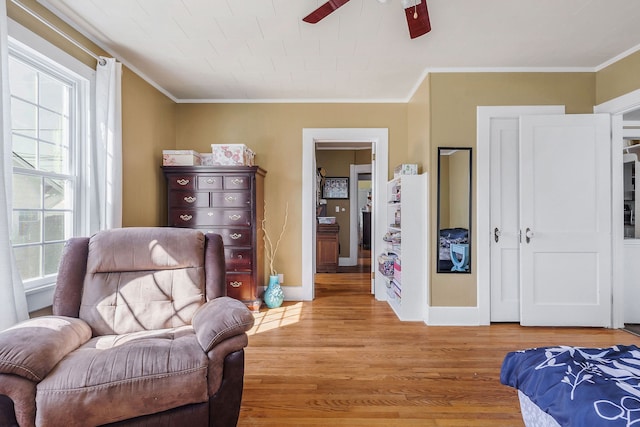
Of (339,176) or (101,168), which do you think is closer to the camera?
(101,168)

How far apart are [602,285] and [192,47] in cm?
439

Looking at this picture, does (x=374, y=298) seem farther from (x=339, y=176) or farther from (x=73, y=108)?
(x=73, y=108)

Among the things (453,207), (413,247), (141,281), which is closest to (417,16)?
(453,207)

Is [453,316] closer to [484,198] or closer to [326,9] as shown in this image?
[484,198]

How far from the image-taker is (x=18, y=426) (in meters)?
1.29

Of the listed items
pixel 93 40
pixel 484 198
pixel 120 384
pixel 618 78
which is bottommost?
pixel 120 384

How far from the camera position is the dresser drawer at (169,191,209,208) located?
3.69 metres

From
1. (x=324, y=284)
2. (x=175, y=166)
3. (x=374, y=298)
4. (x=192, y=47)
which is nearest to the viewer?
(x=192, y=47)

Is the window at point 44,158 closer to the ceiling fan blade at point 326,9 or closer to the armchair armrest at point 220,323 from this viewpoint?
the armchair armrest at point 220,323

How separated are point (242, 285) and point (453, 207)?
7.89 ft

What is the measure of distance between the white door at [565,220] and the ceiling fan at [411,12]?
1.77 m

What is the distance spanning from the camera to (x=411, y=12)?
1952mm

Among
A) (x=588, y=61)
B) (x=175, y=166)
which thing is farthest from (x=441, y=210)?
(x=175, y=166)

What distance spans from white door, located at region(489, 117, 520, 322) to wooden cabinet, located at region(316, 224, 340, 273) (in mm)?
3181
